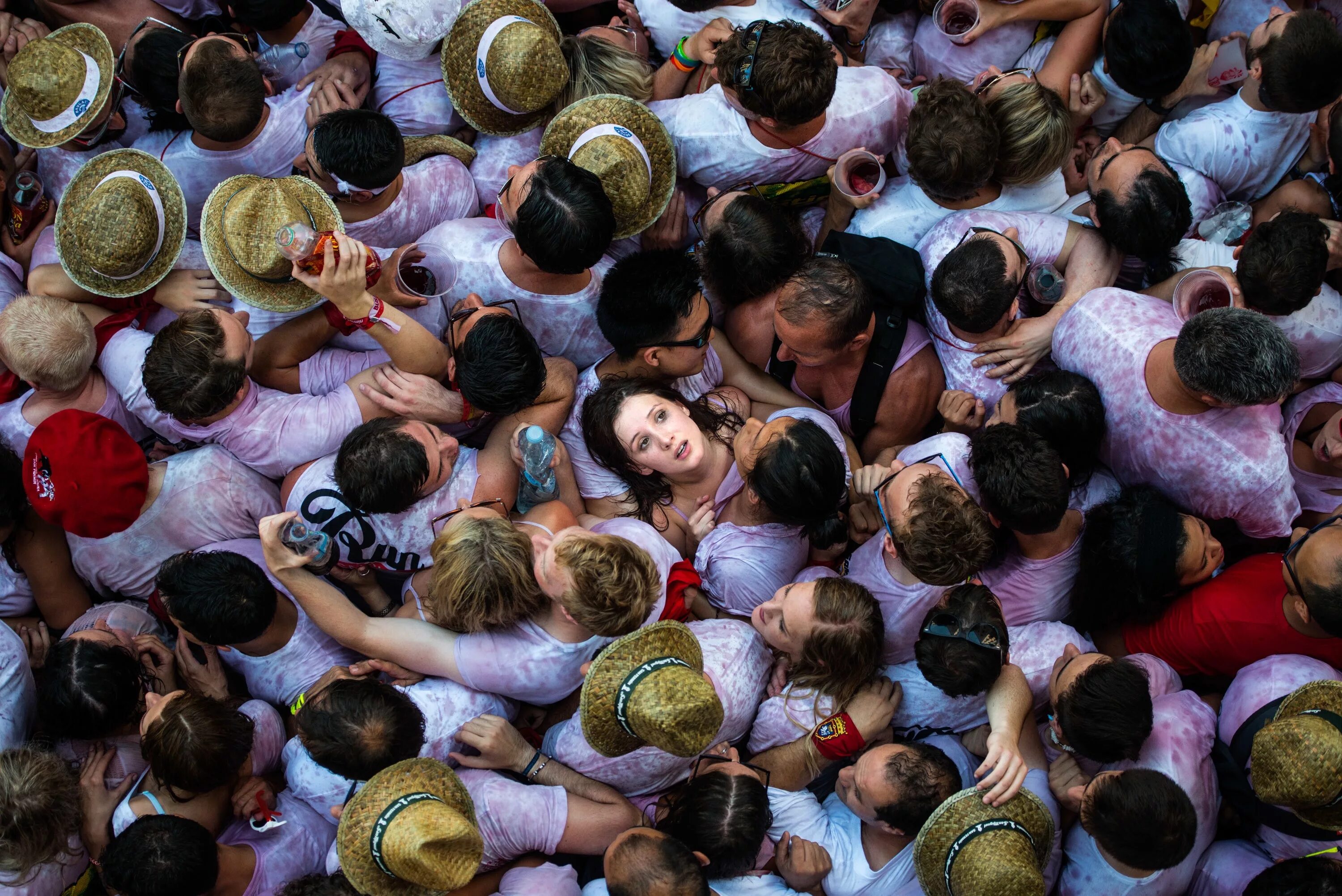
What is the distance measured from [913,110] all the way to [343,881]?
13.5ft

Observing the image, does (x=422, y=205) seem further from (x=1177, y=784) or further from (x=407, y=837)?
(x=1177, y=784)

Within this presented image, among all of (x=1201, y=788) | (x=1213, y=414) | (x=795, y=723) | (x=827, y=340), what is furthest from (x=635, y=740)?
(x=1213, y=414)

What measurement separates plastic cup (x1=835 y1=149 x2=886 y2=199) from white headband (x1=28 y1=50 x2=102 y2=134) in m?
3.62

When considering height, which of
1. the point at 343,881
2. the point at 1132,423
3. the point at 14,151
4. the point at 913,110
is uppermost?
the point at 913,110

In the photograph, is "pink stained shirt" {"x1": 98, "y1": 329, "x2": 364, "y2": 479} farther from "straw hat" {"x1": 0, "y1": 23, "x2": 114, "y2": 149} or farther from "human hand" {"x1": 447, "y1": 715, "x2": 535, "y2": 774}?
"human hand" {"x1": 447, "y1": 715, "x2": 535, "y2": 774}

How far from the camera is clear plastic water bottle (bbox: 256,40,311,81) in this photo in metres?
5.21

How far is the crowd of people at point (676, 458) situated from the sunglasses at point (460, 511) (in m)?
0.04

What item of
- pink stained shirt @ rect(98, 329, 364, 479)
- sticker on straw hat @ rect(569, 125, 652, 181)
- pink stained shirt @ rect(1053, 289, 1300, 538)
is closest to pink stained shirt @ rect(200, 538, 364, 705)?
pink stained shirt @ rect(98, 329, 364, 479)

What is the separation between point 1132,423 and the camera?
13.2 ft

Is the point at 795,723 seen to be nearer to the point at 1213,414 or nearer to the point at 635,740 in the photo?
the point at 635,740

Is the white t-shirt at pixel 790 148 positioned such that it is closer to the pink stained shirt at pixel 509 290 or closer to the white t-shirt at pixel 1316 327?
the pink stained shirt at pixel 509 290

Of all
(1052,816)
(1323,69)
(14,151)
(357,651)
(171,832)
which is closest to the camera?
(171,832)

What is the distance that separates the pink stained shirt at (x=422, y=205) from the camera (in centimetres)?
474

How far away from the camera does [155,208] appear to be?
14.5ft
